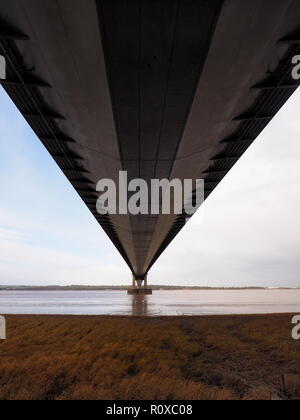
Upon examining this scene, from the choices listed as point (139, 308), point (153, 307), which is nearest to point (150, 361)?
point (139, 308)

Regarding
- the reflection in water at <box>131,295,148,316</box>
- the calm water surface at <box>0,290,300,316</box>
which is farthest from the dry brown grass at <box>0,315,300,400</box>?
the calm water surface at <box>0,290,300,316</box>

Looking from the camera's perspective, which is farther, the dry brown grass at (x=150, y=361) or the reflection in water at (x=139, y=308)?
the reflection in water at (x=139, y=308)

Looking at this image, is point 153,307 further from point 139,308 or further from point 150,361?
point 150,361

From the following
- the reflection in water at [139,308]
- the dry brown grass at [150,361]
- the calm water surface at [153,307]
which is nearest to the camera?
the dry brown grass at [150,361]

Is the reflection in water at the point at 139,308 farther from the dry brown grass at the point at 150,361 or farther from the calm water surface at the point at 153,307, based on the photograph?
the dry brown grass at the point at 150,361

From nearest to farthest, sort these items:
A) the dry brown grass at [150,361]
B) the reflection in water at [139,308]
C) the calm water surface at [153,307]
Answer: the dry brown grass at [150,361]
the reflection in water at [139,308]
the calm water surface at [153,307]

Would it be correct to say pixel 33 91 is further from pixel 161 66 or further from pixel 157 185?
pixel 157 185

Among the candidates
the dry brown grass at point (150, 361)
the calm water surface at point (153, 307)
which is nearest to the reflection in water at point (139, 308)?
the calm water surface at point (153, 307)

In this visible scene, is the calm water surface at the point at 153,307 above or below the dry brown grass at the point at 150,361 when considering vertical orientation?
below

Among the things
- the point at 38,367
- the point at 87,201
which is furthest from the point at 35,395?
the point at 87,201
